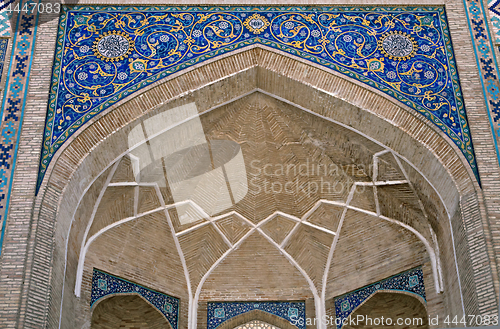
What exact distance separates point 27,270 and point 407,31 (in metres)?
4.88

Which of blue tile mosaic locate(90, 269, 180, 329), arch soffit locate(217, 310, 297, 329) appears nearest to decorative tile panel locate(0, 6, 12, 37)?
blue tile mosaic locate(90, 269, 180, 329)

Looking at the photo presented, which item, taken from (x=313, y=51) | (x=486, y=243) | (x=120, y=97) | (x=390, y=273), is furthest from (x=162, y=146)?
(x=486, y=243)

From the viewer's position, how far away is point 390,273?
26.1 ft

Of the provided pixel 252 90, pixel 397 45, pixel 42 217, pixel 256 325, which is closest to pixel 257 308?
pixel 256 325

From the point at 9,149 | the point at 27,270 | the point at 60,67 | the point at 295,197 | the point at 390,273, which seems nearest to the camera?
the point at 27,270

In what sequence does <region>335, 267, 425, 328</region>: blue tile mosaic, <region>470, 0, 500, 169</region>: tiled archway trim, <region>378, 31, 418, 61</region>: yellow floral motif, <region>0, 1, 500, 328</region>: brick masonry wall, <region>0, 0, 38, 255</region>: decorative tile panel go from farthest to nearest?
<region>335, 267, 425, 328</region>: blue tile mosaic < <region>378, 31, 418, 61</region>: yellow floral motif < <region>470, 0, 500, 169</region>: tiled archway trim < <region>0, 0, 38, 255</region>: decorative tile panel < <region>0, 1, 500, 328</region>: brick masonry wall

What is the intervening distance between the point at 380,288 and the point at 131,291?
2.99m

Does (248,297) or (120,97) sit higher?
(120,97)

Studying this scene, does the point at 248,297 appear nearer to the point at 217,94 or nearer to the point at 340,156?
the point at 340,156

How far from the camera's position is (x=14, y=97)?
7.10 metres

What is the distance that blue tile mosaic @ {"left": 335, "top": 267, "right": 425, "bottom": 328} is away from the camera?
7.64 m

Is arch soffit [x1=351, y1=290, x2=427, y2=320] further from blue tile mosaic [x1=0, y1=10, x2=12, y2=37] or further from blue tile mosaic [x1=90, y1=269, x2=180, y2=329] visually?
blue tile mosaic [x1=0, y1=10, x2=12, y2=37]

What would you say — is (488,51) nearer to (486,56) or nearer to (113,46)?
(486,56)

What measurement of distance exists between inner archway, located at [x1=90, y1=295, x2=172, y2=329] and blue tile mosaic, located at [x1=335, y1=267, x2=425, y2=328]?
7.05 feet
